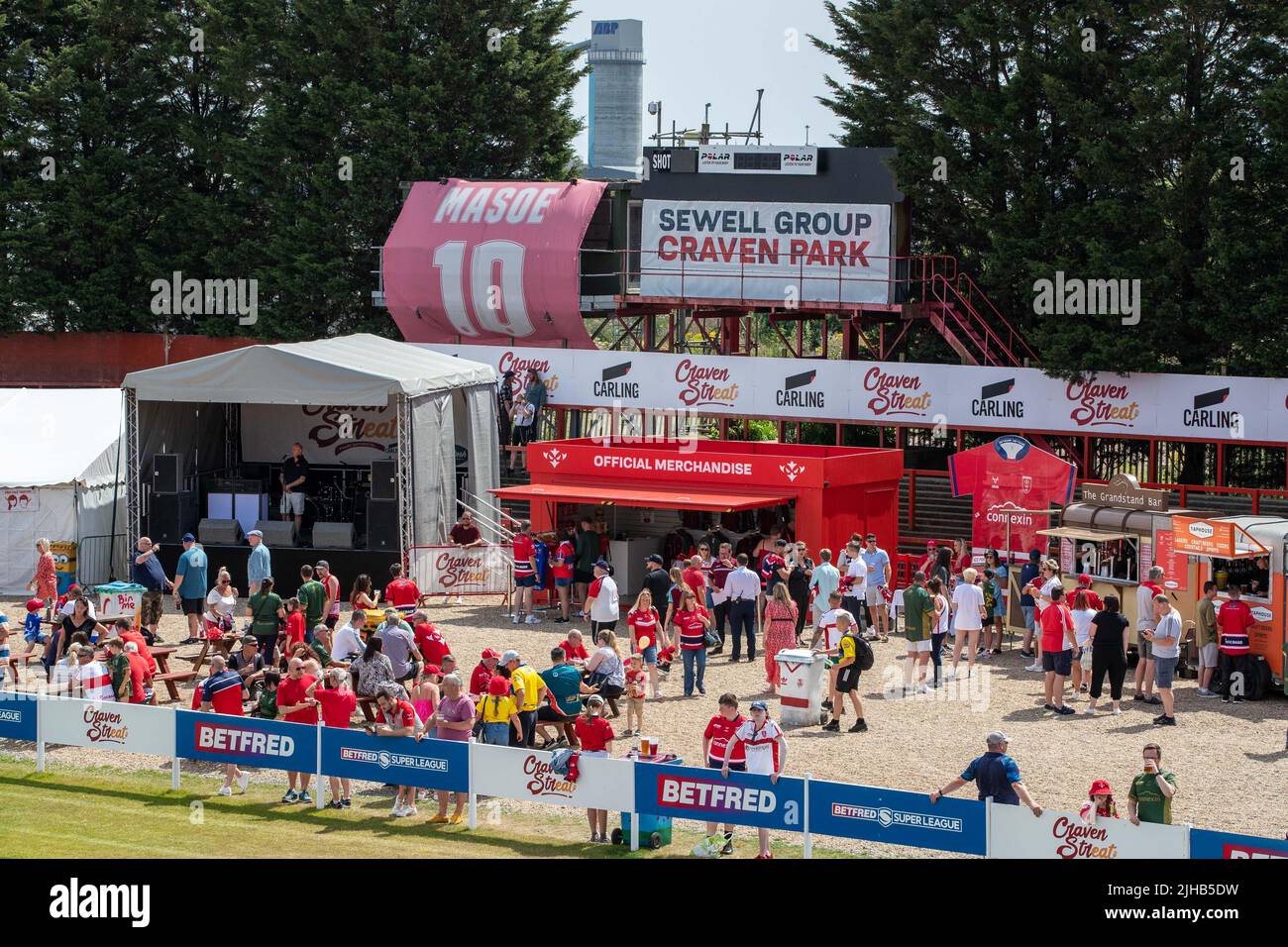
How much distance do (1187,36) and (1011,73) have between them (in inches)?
182

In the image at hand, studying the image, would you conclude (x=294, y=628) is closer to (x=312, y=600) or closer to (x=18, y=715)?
(x=312, y=600)

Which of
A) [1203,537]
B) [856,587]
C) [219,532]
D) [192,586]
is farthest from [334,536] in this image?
[1203,537]

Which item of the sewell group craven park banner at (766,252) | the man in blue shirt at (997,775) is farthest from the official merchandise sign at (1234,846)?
the sewell group craven park banner at (766,252)

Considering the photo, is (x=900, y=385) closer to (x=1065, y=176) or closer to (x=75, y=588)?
(x=1065, y=176)

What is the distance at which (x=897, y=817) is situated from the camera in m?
13.6

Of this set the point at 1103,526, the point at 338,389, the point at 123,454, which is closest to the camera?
Answer: the point at 1103,526

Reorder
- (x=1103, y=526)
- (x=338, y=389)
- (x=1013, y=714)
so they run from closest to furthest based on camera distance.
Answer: (x=1013, y=714)
(x=1103, y=526)
(x=338, y=389)

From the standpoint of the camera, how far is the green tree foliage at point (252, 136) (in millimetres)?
45312

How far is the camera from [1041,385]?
1312 inches

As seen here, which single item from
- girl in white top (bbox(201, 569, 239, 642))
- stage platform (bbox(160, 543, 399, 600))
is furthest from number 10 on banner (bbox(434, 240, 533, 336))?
girl in white top (bbox(201, 569, 239, 642))

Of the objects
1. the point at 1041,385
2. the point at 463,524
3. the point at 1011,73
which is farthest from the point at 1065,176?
the point at 463,524

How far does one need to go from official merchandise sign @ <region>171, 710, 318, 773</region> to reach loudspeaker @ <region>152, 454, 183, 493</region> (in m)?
13.7

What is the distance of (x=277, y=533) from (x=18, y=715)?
437 inches

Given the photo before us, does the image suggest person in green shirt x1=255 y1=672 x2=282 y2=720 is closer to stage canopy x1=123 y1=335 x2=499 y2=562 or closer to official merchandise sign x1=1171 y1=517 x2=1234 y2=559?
stage canopy x1=123 y1=335 x2=499 y2=562
